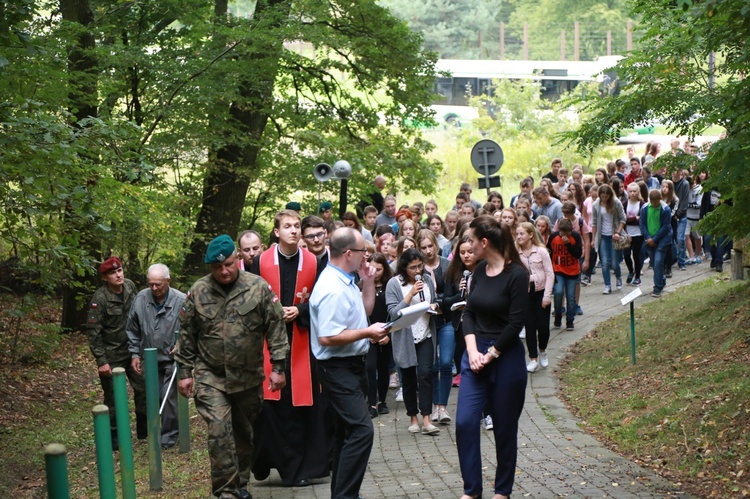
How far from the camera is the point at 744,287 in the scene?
14336mm

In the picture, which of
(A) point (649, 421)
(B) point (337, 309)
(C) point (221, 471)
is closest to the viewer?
(B) point (337, 309)

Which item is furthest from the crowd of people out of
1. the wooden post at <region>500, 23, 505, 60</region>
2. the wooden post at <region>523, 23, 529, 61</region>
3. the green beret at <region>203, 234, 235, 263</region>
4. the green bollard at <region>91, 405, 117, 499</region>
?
the wooden post at <region>500, 23, 505, 60</region>

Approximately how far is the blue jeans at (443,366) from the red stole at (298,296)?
7.74 ft

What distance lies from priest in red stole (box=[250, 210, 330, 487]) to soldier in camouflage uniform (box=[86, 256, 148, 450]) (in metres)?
2.99

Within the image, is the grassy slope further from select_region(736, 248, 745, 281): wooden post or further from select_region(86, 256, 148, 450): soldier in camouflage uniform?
select_region(86, 256, 148, 450): soldier in camouflage uniform

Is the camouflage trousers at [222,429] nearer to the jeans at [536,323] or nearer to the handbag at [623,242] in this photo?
the jeans at [536,323]

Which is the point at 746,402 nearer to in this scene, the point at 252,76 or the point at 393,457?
the point at 393,457

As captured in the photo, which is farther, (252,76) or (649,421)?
(252,76)

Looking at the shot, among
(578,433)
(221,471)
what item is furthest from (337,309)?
(578,433)

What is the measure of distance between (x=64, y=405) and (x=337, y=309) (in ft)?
29.3

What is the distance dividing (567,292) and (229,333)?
30.0 feet

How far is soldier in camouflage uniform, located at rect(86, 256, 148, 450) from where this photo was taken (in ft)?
36.8

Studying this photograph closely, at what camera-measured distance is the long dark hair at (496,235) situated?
7473mm

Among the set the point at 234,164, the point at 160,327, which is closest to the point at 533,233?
the point at 160,327
